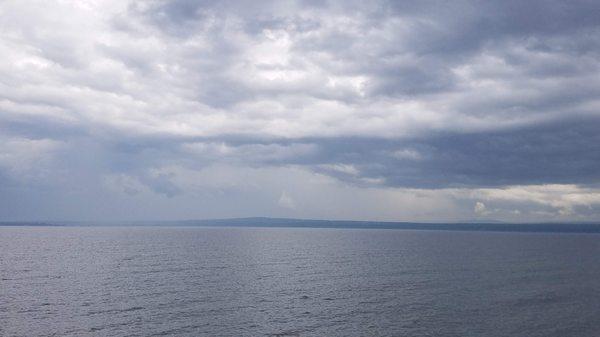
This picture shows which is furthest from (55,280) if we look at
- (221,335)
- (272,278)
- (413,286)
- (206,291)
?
(413,286)

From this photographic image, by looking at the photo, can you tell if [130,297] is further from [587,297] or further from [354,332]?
[587,297]

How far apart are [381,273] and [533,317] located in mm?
39257

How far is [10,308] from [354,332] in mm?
40369

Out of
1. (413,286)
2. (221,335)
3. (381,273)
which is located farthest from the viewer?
(381,273)

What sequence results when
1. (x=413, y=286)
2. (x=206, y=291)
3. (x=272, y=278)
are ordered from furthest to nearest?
(x=272, y=278), (x=413, y=286), (x=206, y=291)

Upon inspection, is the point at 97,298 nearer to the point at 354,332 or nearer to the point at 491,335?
the point at 354,332

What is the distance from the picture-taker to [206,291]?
68.0 metres

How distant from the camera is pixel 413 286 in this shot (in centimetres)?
7644

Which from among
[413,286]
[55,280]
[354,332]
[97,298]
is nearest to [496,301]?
[413,286]

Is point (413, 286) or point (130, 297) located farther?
point (413, 286)

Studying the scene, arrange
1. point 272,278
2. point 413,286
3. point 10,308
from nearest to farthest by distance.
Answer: point 10,308, point 413,286, point 272,278

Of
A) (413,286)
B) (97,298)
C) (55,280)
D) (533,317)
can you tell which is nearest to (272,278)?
(413,286)

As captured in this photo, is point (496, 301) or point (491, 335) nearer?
point (491, 335)

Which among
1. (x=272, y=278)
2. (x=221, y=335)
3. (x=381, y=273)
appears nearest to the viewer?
(x=221, y=335)
